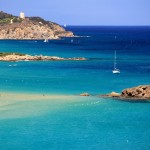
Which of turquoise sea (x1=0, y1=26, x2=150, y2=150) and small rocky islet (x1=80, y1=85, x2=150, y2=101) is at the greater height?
small rocky islet (x1=80, y1=85, x2=150, y2=101)

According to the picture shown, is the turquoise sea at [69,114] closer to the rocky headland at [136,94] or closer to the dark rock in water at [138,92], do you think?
the rocky headland at [136,94]

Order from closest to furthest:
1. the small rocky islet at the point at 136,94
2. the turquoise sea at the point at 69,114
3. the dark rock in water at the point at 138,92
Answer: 1. the turquoise sea at the point at 69,114
2. the small rocky islet at the point at 136,94
3. the dark rock in water at the point at 138,92

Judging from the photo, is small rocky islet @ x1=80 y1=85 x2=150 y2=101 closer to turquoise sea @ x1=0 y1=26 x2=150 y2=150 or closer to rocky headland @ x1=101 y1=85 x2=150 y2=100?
rocky headland @ x1=101 y1=85 x2=150 y2=100

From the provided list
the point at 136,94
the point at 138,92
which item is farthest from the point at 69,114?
the point at 138,92

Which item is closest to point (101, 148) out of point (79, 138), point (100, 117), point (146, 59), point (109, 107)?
point (79, 138)

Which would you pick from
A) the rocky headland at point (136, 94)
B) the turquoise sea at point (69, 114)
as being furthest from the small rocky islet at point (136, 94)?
the turquoise sea at point (69, 114)

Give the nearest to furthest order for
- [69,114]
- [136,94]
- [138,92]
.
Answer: [69,114]
[136,94]
[138,92]

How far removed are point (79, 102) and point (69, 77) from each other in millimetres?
25944

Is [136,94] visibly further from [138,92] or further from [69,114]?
[69,114]

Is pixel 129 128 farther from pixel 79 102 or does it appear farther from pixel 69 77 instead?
pixel 69 77

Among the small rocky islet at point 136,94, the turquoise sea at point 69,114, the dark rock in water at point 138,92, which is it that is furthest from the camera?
the dark rock in water at point 138,92

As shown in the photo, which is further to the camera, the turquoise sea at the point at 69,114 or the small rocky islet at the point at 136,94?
the small rocky islet at the point at 136,94

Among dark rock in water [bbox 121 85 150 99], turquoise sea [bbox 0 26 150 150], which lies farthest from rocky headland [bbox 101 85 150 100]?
turquoise sea [bbox 0 26 150 150]

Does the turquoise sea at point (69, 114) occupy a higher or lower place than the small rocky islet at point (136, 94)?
lower
